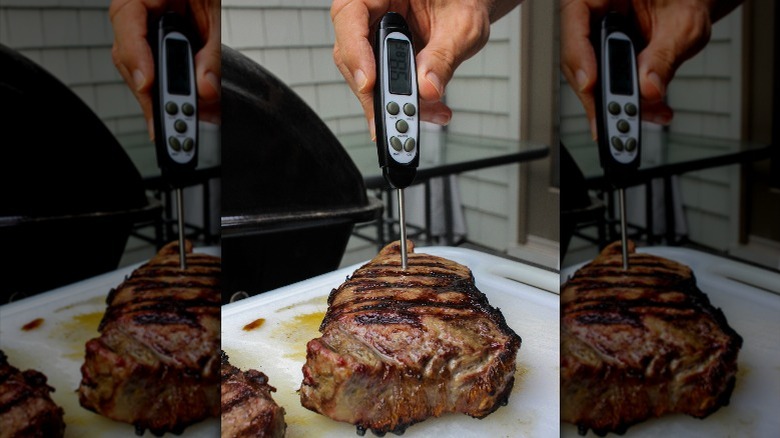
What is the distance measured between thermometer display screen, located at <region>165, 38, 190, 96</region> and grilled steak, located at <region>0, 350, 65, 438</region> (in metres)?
0.61

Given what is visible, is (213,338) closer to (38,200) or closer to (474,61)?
(38,200)

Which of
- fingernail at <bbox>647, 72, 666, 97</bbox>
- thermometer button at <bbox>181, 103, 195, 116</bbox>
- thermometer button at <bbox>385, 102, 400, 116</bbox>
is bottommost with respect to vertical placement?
thermometer button at <bbox>385, 102, 400, 116</bbox>

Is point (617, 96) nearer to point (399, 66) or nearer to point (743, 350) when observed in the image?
point (399, 66)

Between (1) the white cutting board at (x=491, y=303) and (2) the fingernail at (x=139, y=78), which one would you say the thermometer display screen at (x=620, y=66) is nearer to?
(1) the white cutting board at (x=491, y=303)

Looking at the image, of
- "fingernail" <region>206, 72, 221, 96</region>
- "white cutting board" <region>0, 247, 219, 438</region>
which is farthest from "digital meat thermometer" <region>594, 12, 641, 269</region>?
"white cutting board" <region>0, 247, 219, 438</region>

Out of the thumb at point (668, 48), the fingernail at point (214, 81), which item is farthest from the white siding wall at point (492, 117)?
the fingernail at point (214, 81)

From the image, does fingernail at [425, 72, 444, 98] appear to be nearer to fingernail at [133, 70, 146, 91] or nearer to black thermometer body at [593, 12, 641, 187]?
black thermometer body at [593, 12, 641, 187]

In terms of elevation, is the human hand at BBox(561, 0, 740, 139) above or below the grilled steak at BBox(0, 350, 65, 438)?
above

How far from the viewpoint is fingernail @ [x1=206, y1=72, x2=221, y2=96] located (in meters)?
1.37

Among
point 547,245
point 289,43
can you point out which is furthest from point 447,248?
point 289,43

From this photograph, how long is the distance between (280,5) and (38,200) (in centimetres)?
59

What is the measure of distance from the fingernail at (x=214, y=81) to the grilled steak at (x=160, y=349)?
327mm

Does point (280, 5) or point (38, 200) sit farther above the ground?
point (280, 5)

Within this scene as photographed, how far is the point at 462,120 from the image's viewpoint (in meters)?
1.35
